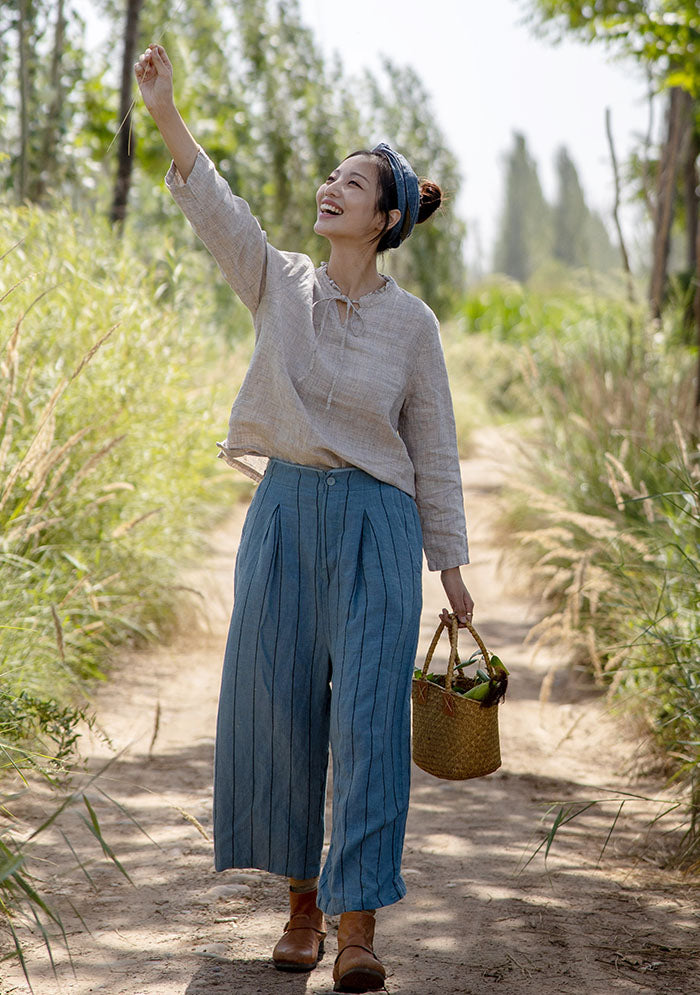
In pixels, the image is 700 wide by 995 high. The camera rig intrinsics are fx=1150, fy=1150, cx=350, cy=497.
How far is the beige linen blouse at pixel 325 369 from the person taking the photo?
2186 millimetres

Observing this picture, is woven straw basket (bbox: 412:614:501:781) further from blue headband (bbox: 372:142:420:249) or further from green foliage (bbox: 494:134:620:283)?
green foliage (bbox: 494:134:620:283)

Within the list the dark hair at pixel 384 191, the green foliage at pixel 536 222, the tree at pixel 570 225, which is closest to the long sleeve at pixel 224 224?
the dark hair at pixel 384 191

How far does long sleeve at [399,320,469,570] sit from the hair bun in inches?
10.8

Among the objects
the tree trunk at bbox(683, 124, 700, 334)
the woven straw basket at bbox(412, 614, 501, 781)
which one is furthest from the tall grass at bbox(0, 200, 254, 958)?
the tree trunk at bbox(683, 124, 700, 334)

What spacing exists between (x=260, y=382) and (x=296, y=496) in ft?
0.76

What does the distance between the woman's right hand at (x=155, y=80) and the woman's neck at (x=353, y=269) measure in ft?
1.42

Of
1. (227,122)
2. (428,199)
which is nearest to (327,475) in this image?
(428,199)

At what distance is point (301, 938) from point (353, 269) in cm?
133

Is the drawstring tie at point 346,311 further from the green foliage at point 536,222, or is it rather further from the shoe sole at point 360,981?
the green foliage at point 536,222

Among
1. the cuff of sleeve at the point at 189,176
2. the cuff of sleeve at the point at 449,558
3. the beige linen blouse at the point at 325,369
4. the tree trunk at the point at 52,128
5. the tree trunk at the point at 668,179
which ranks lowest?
the cuff of sleeve at the point at 449,558

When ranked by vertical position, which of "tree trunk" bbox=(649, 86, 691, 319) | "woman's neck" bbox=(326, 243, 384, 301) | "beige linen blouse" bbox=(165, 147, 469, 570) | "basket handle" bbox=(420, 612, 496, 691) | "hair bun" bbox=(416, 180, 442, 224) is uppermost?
"tree trunk" bbox=(649, 86, 691, 319)

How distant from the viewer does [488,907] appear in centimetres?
259

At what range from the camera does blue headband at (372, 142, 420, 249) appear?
2.29m

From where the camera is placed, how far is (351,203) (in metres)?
2.26
